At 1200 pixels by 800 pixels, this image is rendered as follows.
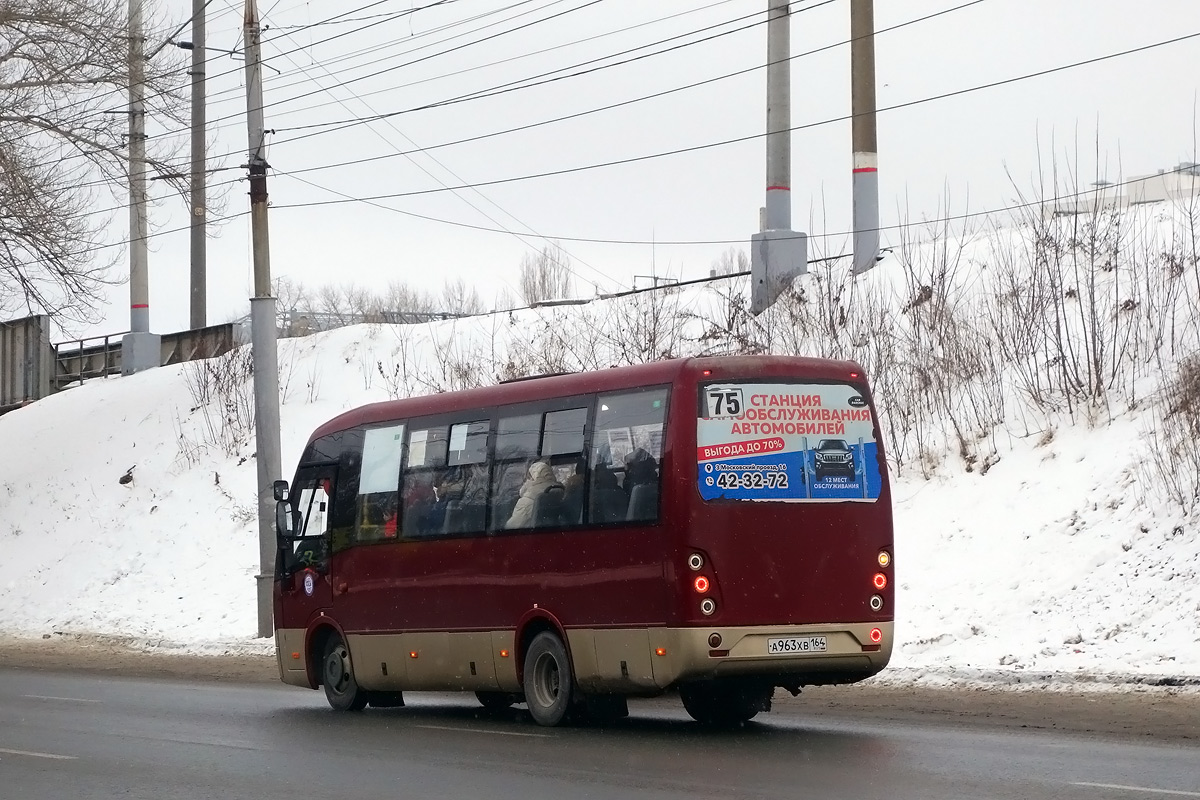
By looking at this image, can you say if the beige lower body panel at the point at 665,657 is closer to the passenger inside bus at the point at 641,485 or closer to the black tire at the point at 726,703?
the black tire at the point at 726,703

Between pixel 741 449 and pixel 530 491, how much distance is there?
2069mm

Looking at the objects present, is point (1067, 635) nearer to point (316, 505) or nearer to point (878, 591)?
point (878, 591)

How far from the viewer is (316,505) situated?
1652cm

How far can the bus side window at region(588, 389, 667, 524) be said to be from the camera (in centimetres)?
1235

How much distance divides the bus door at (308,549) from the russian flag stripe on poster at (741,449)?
542 centimetres

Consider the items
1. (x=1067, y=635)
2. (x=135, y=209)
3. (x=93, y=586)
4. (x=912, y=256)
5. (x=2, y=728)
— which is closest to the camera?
(x=2, y=728)

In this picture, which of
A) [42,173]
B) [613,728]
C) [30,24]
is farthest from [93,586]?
[613,728]

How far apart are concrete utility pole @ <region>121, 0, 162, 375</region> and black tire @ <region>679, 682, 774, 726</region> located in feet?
75.5

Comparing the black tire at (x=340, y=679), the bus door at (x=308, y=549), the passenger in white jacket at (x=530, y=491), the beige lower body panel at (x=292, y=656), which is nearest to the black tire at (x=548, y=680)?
the passenger in white jacket at (x=530, y=491)

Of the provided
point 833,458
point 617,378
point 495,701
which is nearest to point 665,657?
point 833,458

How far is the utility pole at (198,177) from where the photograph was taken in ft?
122

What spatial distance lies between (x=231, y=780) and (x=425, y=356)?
27.1 m

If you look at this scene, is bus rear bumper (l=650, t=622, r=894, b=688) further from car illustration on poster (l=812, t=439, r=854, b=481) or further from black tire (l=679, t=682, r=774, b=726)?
car illustration on poster (l=812, t=439, r=854, b=481)

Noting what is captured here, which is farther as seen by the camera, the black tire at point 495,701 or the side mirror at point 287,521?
the side mirror at point 287,521
